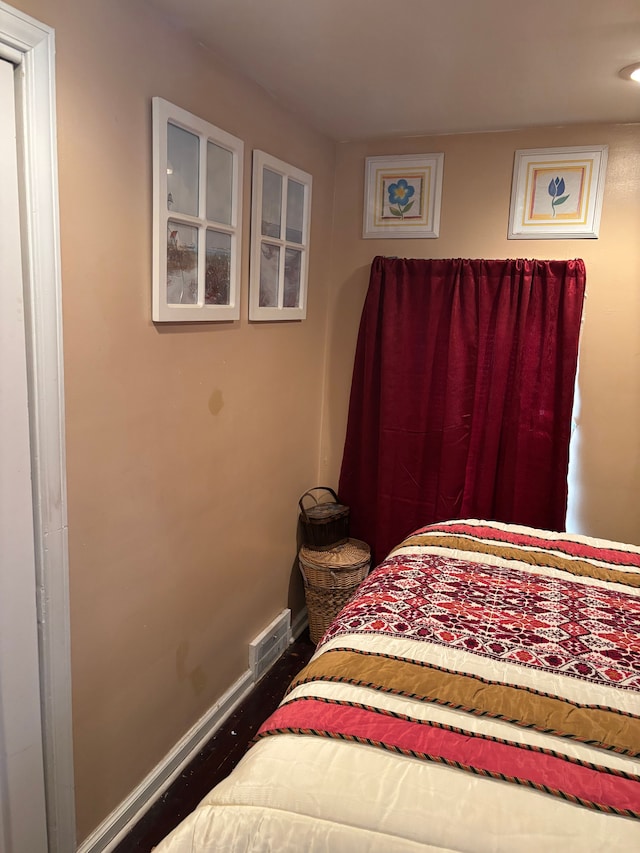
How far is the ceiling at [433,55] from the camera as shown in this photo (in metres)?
1.66

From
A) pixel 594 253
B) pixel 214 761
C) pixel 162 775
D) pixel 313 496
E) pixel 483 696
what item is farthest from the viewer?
pixel 313 496

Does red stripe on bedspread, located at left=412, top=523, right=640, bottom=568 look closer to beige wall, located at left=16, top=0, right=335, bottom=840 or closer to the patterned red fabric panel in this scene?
the patterned red fabric panel

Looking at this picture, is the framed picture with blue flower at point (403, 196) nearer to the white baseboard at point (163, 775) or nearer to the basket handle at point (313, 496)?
the basket handle at point (313, 496)

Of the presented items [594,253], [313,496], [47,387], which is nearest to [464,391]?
[594,253]

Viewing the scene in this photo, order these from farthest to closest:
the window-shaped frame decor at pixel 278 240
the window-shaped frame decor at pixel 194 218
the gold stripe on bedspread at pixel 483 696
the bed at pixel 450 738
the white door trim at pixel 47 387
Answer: the window-shaped frame decor at pixel 278 240
the window-shaped frame decor at pixel 194 218
the white door trim at pixel 47 387
the gold stripe on bedspread at pixel 483 696
the bed at pixel 450 738

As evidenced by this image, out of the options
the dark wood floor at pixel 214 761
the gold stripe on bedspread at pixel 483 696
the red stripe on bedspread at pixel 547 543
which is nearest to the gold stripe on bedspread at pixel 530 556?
the red stripe on bedspread at pixel 547 543

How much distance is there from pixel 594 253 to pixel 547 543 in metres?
1.34

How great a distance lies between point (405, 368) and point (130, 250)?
156 centimetres

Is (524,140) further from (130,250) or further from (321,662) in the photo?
(321,662)

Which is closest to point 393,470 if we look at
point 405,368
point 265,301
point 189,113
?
point 405,368

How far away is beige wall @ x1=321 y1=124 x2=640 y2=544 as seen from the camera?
262cm

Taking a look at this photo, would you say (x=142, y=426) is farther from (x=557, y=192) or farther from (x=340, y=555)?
(x=557, y=192)

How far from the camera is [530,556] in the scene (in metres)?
2.00

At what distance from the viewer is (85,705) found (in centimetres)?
174
